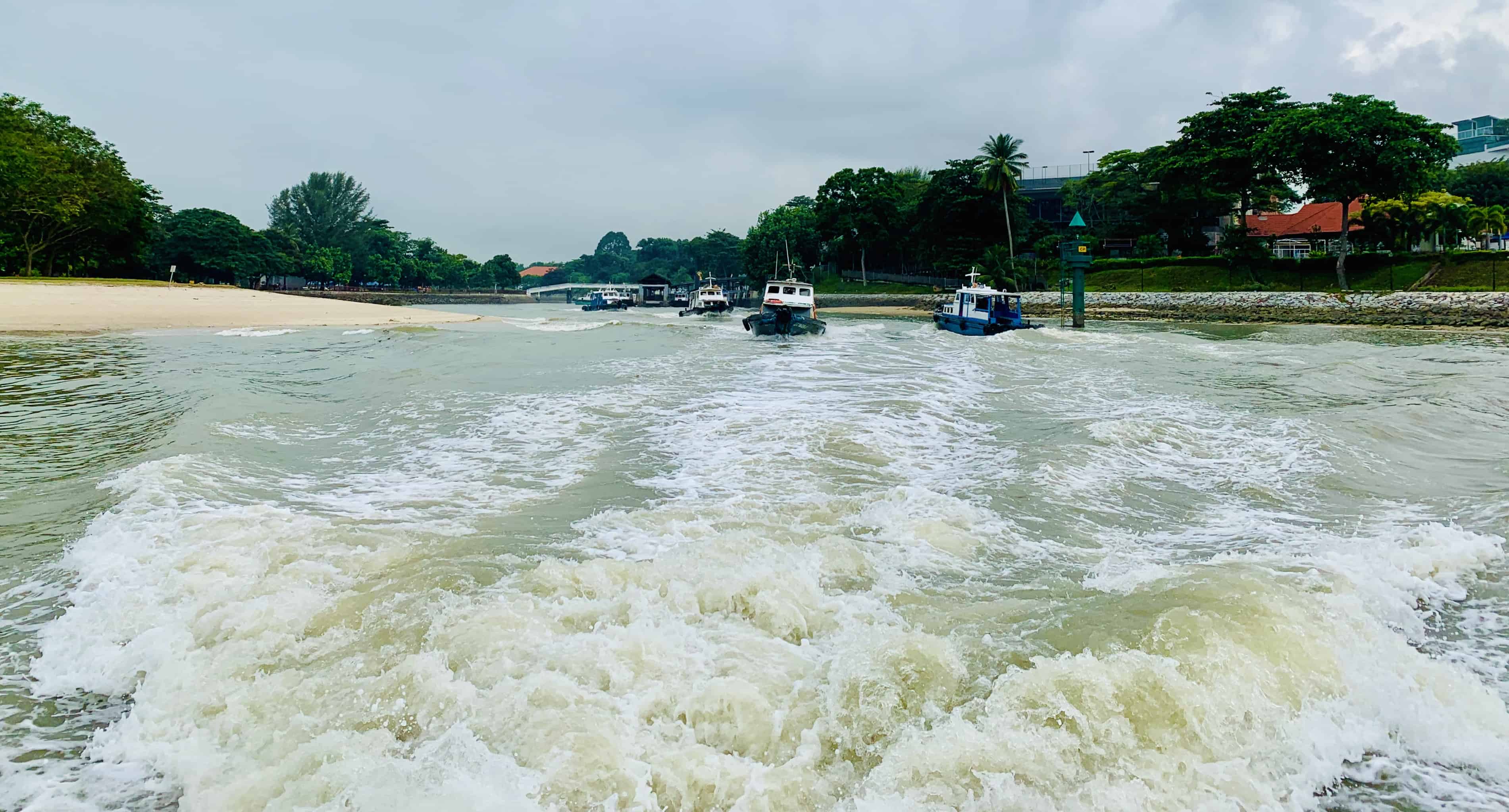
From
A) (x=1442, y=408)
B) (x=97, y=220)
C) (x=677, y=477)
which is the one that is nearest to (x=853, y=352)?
(x=1442, y=408)

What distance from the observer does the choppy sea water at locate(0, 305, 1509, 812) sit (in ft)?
9.61

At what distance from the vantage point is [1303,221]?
197 ft

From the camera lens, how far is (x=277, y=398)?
12062mm

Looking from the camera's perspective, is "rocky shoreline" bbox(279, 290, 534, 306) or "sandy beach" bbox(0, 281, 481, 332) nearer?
"sandy beach" bbox(0, 281, 481, 332)

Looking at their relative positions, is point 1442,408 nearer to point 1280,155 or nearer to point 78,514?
point 78,514

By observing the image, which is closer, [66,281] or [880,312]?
[66,281]

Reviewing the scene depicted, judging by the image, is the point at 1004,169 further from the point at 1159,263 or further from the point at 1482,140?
the point at 1482,140

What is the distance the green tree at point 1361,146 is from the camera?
1423 inches

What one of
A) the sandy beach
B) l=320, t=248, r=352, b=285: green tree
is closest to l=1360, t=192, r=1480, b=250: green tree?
the sandy beach

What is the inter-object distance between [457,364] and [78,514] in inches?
478

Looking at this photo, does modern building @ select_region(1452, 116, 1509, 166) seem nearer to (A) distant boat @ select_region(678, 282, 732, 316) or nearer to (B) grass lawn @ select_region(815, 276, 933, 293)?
(B) grass lawn @ select_region(815, 276, 933, 293)

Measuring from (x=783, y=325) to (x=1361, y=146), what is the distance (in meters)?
28.4

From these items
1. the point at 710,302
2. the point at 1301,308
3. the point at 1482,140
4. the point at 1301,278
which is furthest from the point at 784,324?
the point at 1482,140

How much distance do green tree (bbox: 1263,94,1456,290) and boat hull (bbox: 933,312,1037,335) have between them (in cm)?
1703
